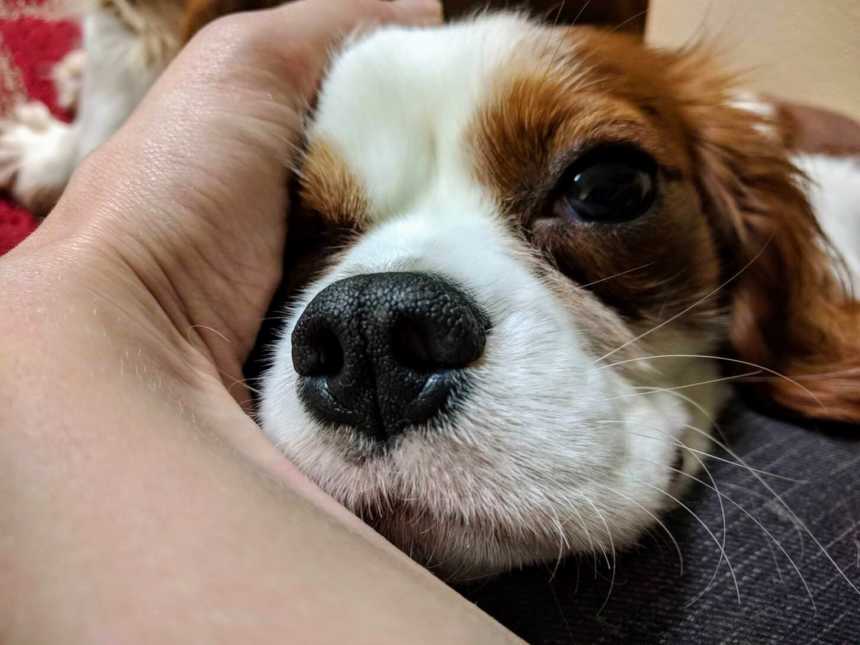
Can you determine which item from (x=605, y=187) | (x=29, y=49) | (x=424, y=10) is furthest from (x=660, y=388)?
(x=29, y=49)

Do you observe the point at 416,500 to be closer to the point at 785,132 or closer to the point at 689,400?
the point at 689,400

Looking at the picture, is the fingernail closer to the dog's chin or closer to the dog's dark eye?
the dog's dark eye

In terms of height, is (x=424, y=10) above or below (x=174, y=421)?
above

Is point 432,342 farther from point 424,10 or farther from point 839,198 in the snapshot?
point 839,198

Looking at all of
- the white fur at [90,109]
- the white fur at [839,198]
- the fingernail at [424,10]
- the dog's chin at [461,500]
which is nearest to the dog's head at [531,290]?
the dog's chin at [461,500]

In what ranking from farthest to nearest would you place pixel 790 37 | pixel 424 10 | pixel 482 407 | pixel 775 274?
pixel 790 37, pixel 424 10, pixel 775 274, pixel 482 407

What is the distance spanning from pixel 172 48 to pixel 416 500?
5.17 ft

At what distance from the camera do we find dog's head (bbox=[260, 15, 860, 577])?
2.43 feet

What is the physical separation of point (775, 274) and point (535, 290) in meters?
0.52

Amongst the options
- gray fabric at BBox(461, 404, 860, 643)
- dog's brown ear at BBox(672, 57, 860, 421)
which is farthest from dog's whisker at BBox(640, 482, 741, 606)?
dog's brown ear at BBox(672, 57, 860, 421)

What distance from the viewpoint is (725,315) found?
1.15 metres

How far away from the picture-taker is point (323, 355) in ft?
2.53

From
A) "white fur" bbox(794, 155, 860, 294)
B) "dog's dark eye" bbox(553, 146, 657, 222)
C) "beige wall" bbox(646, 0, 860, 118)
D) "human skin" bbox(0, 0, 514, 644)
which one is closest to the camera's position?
"human skin" bbox(0, 0, 514, 644)

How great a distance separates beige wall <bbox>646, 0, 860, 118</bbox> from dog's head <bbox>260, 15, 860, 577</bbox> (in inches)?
23.3
